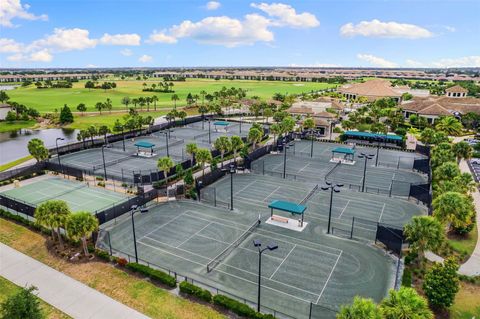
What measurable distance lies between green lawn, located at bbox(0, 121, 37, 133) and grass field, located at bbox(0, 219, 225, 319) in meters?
76.8

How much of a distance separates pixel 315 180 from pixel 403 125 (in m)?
57.4

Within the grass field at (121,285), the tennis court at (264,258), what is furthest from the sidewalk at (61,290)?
the tennis court at (264,258)

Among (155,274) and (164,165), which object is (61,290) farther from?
(164,165)

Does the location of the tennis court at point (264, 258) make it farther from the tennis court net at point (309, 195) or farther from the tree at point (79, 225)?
the tennis court net at point (309, 195)

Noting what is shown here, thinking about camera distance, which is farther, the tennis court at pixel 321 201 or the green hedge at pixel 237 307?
the tennis court at pixel 321 201

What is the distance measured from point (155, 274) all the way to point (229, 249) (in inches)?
299

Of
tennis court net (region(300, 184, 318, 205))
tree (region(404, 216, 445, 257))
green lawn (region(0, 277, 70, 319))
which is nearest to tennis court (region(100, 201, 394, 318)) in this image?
tree (region(404, 216, 445, 257))

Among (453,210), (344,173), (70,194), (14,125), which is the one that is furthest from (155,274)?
(14,125)

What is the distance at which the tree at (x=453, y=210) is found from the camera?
30047mm

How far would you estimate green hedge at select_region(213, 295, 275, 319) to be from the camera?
2177 centimetres

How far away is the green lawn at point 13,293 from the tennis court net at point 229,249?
1127 centimetres

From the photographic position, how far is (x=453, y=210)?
3014 cm

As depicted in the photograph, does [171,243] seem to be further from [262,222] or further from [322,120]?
[322,120]

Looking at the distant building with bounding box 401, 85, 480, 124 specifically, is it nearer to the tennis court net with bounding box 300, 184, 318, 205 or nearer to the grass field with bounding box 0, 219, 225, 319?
the tennis court net with bounding box 300, 184, 318, 205
